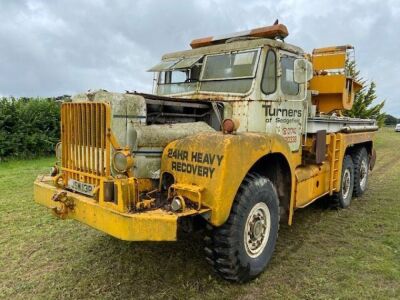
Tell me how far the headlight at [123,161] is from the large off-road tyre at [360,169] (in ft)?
17.4

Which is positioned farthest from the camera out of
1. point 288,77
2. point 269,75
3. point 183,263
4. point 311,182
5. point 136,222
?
point 311,182

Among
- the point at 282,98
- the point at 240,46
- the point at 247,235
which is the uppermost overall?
the point at 240,46

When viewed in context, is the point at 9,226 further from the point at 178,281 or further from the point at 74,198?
the point at 178,281

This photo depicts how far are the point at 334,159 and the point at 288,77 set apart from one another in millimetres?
1807

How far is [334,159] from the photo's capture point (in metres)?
6.18

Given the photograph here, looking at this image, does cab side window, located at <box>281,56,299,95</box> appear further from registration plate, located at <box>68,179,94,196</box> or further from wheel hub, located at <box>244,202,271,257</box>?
registration plate, located at <box>68,179,94,196</box>

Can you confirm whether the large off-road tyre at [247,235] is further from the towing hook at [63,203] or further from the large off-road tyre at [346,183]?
the large off-road tyre at [346,183]

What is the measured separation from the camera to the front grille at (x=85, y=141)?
3.54m

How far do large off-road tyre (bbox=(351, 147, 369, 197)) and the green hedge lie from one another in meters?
9.46

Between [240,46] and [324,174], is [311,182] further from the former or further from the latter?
[240,46]

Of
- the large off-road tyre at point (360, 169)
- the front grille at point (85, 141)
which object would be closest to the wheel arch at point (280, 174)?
the front grille at point (85, 141)

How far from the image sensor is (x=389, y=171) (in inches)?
432

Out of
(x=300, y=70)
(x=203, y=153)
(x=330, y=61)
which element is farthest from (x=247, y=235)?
(x=330, y=61)

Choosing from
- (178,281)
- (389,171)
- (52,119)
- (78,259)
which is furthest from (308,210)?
(52,119)
